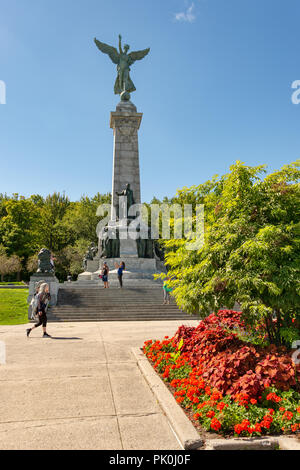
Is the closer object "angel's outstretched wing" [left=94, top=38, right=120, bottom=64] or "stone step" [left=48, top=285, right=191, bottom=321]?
"stone step" [left=48, top=285, right=191, bottom=321]

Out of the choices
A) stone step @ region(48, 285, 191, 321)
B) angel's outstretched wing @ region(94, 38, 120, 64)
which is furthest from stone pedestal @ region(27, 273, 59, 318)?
angel's outstretched wing @ region(94, 38, 120, 64)

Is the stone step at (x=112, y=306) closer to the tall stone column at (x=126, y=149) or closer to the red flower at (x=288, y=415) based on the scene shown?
the red flower at (x=288, y=415)

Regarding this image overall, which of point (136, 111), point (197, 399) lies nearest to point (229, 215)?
point (197, 399)

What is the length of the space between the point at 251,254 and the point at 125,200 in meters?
24.2

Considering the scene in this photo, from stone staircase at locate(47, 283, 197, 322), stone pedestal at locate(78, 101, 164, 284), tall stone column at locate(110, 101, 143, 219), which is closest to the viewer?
stone staircase at locate(47, 283, 197, 322)

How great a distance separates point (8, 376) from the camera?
6.31m

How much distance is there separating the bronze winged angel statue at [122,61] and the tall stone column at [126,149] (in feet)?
8.72

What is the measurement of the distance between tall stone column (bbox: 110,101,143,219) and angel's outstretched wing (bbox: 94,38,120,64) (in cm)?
558

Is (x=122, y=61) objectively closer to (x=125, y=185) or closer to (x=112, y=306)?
(x=125, y=185)

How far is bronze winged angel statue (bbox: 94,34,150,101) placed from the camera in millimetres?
33531

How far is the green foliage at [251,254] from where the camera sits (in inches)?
203

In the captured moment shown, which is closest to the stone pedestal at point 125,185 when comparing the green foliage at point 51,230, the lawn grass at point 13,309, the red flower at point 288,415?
the lawn grass at point 13,309

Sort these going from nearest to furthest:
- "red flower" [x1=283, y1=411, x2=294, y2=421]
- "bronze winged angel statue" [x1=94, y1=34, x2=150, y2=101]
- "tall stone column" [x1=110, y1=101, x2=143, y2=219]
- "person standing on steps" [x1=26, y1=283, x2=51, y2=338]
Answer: "red flower" [x1=283, y1=411, x2=294, y2=421], "person standing on steps" [x1=26, y1=283, x2=51, y2=338], "tall stone column" [x1=110, y1=101, x2=143, y2=219], "bronze winged angel statue" [x1=94, y1=34, x2=150, y2=101]

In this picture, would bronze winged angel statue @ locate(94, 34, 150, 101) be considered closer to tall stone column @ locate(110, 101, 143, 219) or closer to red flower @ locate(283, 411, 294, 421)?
tall stone column @ locate(110, 101, 143, 219)
